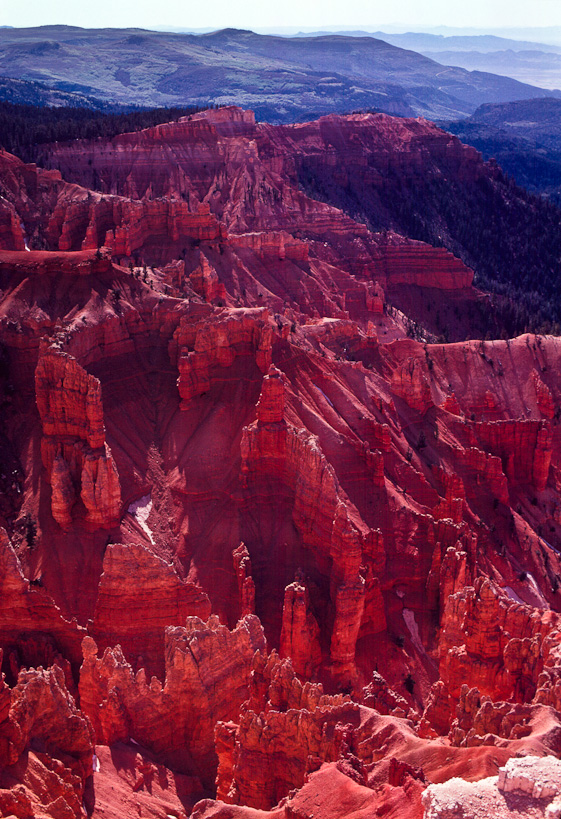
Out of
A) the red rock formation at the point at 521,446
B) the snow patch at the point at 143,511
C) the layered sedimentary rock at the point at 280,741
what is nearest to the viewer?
the layered sedimentary rock at the point at 280,741

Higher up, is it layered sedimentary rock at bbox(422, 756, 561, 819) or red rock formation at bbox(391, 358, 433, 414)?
layered sedimentary rock at bbox(422, 756, 561, 819)

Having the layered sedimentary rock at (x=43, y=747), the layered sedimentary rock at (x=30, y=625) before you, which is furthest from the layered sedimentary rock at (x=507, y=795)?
the layered sedimentary rock at (x=30, y=625)

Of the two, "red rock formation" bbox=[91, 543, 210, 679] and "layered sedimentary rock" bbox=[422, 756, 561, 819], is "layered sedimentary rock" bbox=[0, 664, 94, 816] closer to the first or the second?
"layered sedimentary rock" bbox=[422, 756, 561, 819]

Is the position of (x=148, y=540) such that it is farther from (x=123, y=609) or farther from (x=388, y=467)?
(x=388, y=467)

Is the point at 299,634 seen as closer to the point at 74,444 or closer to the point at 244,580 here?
the point at 244,580

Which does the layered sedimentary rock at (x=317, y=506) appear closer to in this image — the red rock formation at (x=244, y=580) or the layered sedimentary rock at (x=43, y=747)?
the red rock formation at (x=244, y=580)

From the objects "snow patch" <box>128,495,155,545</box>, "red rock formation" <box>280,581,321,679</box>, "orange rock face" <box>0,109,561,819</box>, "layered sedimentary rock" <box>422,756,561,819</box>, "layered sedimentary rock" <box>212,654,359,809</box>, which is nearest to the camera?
"layered sedimentary rock" <box>422,756,561,819</box>

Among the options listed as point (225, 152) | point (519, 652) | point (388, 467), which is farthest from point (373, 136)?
point (519, 652)

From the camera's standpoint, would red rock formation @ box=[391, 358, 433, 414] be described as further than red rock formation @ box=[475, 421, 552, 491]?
No

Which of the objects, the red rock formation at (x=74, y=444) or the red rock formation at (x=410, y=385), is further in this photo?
the red rock formation at (x=410, y=385)

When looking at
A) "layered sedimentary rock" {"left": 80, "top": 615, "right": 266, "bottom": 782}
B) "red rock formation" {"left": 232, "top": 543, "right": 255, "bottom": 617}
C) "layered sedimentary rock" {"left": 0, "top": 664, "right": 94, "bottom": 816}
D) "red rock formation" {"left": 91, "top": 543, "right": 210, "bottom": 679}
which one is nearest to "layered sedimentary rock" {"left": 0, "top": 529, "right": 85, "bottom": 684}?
"red rock formation" {"left": 91, "top": 543, "right": 210, "bottom": 679}
